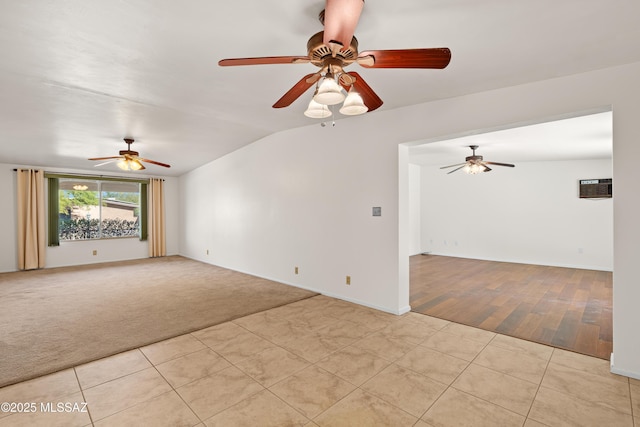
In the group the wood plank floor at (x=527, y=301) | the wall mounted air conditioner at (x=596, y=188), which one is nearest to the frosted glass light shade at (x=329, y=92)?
the wood plank floor at (x=527, y=301)

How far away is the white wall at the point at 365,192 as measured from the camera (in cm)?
247

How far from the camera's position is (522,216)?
753 cm

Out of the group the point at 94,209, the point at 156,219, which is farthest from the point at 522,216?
the point at 94,209

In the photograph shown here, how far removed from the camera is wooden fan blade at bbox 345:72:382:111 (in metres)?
2.10

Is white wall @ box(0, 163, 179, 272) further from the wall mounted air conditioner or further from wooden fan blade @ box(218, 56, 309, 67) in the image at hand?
the wall mounted air conditioner

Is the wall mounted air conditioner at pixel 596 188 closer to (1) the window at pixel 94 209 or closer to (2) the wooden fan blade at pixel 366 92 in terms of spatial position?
(2) the wooden fan blade at pixel 366 92

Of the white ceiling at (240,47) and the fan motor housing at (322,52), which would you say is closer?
the fan motor housing at (322,52)

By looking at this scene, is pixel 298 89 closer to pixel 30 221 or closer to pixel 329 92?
pixel 329 92

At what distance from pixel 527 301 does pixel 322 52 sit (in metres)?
4.52

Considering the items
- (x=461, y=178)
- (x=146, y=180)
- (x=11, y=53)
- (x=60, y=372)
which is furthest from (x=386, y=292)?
(x=146, y=180)

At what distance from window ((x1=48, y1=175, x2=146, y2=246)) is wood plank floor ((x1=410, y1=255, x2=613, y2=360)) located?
311 inches

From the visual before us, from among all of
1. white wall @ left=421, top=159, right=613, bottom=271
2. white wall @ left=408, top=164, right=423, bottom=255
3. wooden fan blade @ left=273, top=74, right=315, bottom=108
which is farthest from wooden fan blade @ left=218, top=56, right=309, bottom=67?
white wall @ left=421, top=159, right=613, bottom=271

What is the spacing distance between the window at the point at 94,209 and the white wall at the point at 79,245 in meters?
0.22

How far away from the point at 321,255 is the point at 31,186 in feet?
23.9
